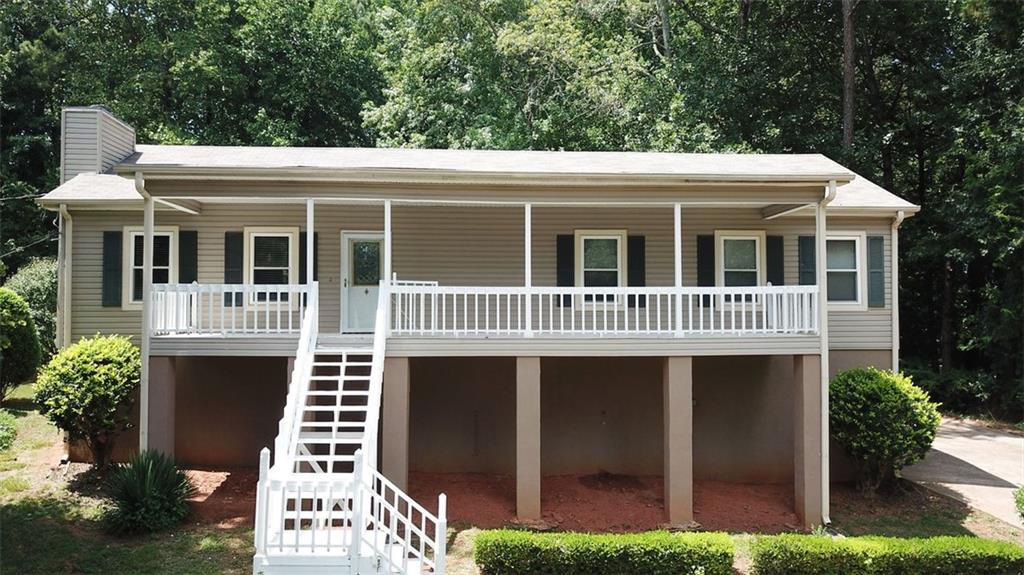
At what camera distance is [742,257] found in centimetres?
1323

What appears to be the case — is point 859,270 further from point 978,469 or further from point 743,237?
point 978,469

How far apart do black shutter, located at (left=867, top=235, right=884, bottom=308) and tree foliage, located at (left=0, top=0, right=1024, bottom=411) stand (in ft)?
26.4

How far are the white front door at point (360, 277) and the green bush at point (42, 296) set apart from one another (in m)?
11.0

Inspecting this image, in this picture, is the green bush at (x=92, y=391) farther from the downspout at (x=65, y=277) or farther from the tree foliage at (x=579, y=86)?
the tree foliage at (x=579, y=86)

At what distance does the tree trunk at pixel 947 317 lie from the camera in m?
22.0

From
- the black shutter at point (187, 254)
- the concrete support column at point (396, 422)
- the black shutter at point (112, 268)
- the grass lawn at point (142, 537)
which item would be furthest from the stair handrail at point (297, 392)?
the black shutter at point (112, 268)

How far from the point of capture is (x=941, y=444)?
52.3ft

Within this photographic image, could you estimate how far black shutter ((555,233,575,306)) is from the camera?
502 inches

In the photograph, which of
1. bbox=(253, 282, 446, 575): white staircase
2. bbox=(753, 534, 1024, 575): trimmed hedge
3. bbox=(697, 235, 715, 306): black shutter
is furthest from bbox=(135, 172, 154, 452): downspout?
bbox=(697, 235, 715, 306): black shutter

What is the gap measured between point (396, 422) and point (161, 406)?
3.67 m

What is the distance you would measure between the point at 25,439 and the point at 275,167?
27.9ft

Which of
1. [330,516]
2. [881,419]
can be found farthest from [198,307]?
[881,419]

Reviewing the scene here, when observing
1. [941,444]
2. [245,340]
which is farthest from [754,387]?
[245,340]

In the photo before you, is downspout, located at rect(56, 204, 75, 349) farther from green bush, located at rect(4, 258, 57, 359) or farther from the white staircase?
green bush, located at rect(4, 258, 57, 359)
